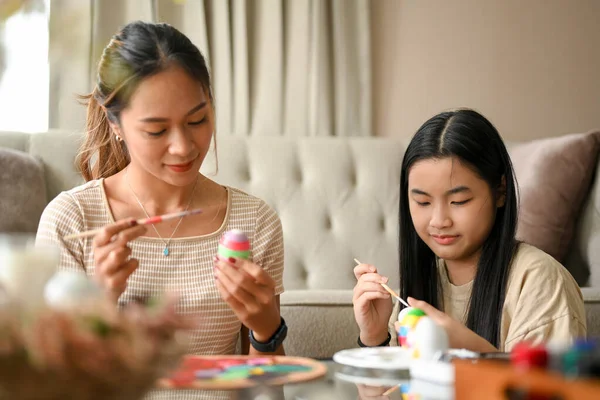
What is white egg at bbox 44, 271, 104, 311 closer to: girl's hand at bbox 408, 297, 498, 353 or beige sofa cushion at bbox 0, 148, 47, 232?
girl's hand at bbox 408, 297, 498, 353

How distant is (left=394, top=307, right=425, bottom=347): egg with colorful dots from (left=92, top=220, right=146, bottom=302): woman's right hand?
0.46 metres

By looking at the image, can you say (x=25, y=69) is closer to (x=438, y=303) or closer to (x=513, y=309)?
(x=438, y=303)

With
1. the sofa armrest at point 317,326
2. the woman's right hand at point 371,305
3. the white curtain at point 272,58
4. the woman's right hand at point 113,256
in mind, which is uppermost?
the white curtain at point 272,58

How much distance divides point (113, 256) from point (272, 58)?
2.30 meters

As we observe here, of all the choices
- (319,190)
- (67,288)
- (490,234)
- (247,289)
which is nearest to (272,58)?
(319,190)

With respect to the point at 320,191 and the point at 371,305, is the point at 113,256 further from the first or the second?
the point at 320,191

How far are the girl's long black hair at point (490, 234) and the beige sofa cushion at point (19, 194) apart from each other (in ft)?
4.32

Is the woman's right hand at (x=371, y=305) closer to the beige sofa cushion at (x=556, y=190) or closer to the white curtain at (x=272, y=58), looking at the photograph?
the beige sofa cushion at (x=556, y=190)

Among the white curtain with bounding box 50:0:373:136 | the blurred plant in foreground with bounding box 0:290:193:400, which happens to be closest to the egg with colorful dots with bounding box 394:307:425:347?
the blurred plant in foreground with bounding box 0:290:193:400

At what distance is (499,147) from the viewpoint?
5.86ft

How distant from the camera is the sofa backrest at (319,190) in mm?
2785

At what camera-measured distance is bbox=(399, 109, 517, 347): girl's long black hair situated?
1.68 meters

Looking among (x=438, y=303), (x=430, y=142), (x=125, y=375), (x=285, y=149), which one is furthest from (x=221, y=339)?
(x=285, y=149)

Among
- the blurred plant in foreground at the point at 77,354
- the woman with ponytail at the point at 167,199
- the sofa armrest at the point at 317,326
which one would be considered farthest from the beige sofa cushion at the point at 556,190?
the blurred plant in foreground at the point at 77,354
